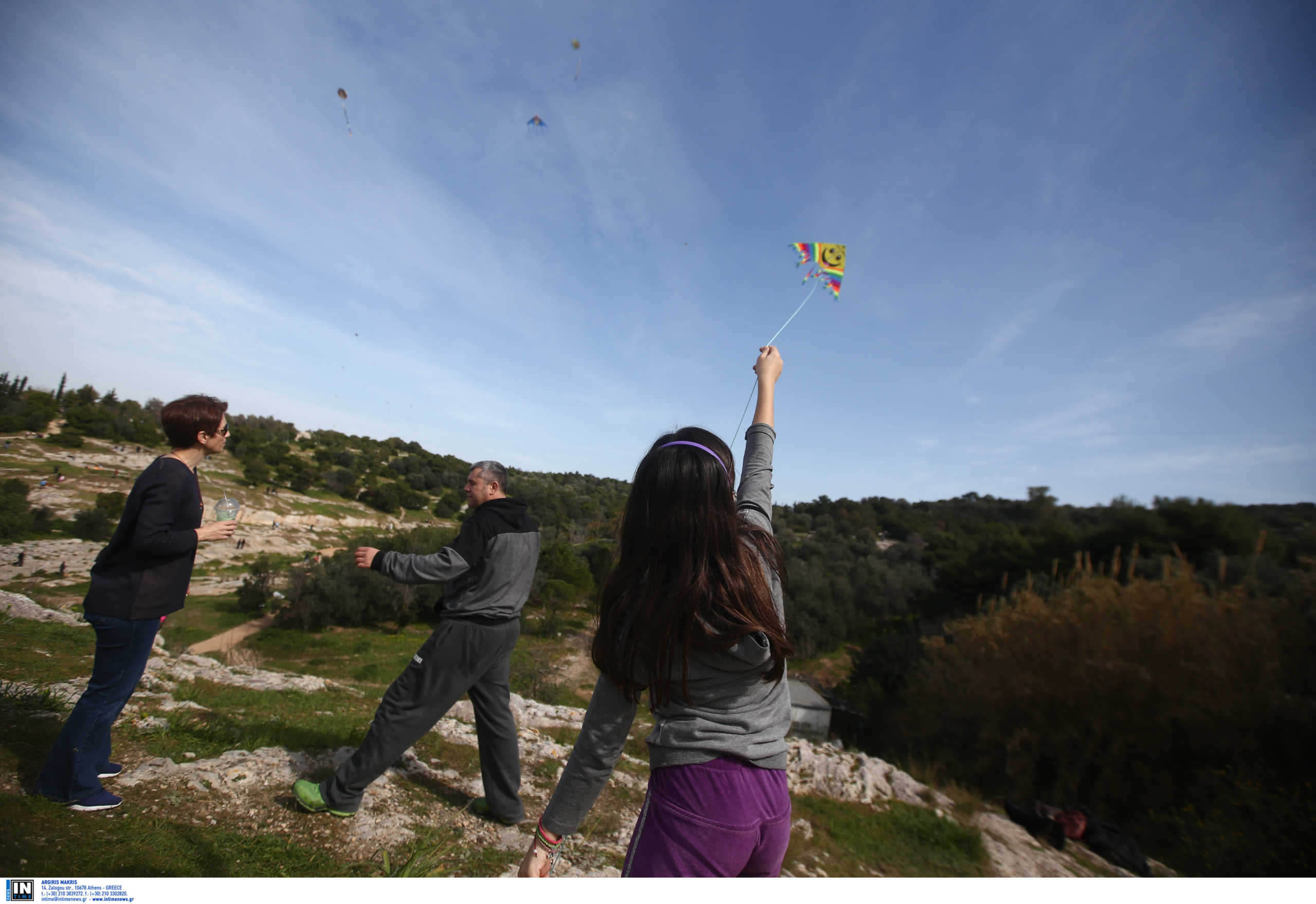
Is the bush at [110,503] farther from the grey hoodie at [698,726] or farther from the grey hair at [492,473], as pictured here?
the grey hoodie at [698,726]

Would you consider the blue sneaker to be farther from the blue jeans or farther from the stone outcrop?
the stone outcrop

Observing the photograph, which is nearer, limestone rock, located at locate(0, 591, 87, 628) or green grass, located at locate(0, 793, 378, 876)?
green grass, located at locate(0, 793, 378, 876)

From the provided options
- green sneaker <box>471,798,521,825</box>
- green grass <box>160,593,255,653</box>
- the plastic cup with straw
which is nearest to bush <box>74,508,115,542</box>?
green grass <box>160,593,255,653</box>

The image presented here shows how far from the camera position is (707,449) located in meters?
1.34

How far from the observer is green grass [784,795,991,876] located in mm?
4312

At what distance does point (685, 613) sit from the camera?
48.5 inches

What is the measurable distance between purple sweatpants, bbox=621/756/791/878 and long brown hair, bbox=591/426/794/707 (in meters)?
0.20

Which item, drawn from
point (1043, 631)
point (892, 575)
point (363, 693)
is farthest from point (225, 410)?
point (892, 575)

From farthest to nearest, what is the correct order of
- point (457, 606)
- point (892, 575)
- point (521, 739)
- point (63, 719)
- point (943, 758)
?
point (892, 575)
point (943, 758)
point (521, 739)
point (63, 719)
point (457, 606)

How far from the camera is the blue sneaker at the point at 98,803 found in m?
2.24

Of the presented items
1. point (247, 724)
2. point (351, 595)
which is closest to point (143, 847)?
point (247, 724)

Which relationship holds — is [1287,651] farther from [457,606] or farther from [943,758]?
[457,606]

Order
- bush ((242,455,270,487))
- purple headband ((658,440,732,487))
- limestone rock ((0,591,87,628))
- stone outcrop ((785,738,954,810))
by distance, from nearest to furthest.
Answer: purple headband ((658,440,732,487)), stone outcrop ((785,738,954,810)), limestone rock ((0,591,87,628)), bush ((242,455,270,487))
